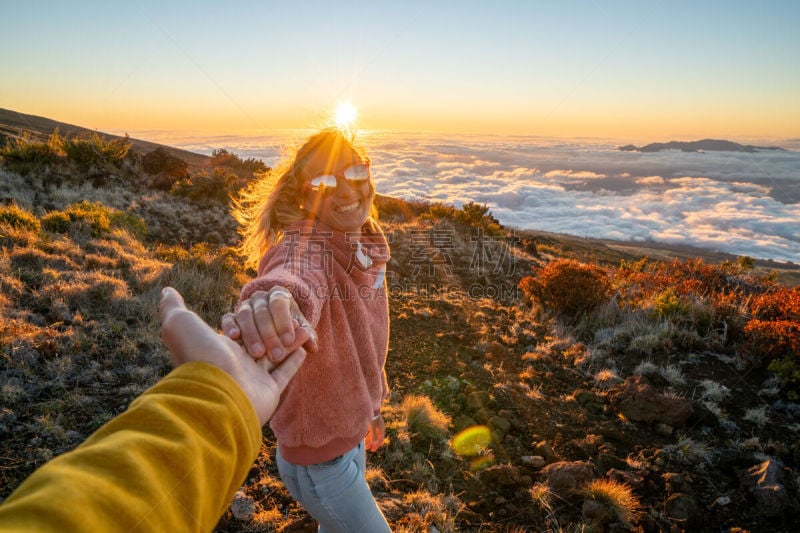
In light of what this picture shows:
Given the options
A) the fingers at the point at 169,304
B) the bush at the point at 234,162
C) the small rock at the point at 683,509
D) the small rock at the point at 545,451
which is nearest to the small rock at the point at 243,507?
the fingers at the point at 169,304

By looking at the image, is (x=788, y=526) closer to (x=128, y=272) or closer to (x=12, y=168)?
(x=128, y=272)

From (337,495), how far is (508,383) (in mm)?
3864

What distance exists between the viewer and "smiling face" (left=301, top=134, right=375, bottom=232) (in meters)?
1.94

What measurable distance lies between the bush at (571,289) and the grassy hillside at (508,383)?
0.10 feet

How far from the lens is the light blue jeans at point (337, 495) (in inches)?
64.6

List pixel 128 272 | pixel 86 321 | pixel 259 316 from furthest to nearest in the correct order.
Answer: pixel 128 272 → pixel 86 321 → pixel 259 316

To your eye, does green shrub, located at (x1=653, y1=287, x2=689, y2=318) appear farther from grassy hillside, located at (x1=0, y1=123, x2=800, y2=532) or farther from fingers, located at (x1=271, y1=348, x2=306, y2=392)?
fingers, located at (x1=271, y1=348, x2=306, y2=392)

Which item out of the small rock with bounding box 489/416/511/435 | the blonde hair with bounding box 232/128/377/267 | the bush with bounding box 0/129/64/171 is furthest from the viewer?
the bush with bounding box 0/129/64/171

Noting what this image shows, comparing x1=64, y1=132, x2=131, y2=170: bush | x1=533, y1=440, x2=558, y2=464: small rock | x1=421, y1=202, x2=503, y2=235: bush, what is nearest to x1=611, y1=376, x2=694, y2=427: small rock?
x1=533, y1=440, x2=558, y2=464: small rock

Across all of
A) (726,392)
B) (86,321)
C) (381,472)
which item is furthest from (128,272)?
(726,392)

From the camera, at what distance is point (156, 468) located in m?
0.57

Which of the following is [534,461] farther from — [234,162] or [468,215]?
[234,162]

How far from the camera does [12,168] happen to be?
33.4ft

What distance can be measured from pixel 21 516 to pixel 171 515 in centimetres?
17
